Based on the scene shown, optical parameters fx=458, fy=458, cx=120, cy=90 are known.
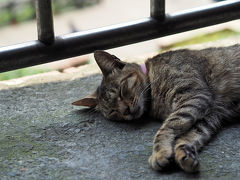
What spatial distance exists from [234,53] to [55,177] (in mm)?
1647

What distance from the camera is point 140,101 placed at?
3160mm

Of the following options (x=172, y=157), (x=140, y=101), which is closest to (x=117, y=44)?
(x=140, y=101)

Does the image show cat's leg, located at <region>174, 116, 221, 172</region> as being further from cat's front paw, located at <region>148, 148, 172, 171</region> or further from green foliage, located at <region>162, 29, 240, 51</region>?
green foliage, located at <region>162, 29, 240, 51</region>

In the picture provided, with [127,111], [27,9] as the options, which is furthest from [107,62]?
[27,9]

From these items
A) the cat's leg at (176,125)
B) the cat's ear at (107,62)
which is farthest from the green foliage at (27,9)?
the cat's leg at (176,125)

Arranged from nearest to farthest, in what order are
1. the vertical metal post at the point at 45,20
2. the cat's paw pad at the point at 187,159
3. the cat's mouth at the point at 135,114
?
the cat's paw pad at the point at 187,159
the vertical metal post at the point at 45,20
the cat's mouth at the point at 135,114

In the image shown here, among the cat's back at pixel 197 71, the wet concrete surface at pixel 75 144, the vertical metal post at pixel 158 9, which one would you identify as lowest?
the wet concrete surface at pixel 75 144

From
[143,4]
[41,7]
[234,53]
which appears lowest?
[143,4]

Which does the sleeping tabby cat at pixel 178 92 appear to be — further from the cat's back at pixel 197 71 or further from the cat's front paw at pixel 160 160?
the cat's front paw at pixel 160 160

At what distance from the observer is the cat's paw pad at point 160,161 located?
2504 mm

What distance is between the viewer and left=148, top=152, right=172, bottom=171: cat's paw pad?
250cm

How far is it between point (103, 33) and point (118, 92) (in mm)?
427

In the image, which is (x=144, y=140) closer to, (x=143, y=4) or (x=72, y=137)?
(x=72, y=137)

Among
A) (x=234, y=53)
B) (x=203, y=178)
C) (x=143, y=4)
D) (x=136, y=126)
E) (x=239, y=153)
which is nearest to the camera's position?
(x=203, y=178)
